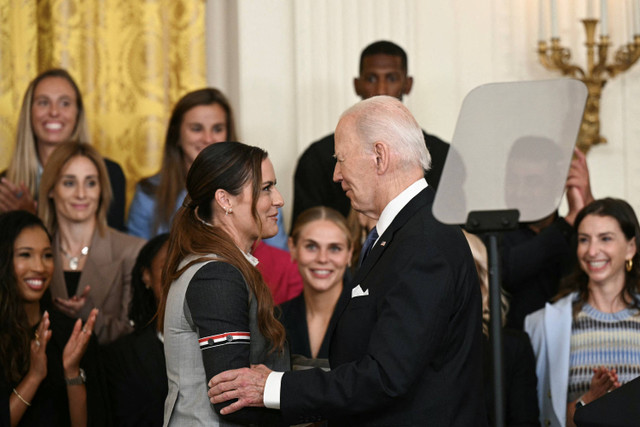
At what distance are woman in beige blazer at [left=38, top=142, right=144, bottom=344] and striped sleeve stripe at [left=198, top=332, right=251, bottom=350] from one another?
1.84 m

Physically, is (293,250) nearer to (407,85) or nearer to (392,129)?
(407,85)

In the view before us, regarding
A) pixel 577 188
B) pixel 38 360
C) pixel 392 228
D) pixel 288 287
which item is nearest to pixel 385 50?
pixel 577 188

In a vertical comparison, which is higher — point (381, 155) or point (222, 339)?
point (381, 155)

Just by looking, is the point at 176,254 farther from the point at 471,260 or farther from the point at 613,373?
the point at 613,373

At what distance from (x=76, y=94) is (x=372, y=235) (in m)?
2.73

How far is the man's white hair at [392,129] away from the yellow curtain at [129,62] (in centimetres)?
314

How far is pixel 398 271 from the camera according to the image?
8.19ft

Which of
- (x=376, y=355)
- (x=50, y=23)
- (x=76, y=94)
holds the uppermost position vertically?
(x=50, y=23)

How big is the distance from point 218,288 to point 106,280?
203cm

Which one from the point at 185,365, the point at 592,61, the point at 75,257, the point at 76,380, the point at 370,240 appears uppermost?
the point at 592,61

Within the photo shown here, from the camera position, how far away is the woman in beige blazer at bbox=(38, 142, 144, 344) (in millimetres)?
4453

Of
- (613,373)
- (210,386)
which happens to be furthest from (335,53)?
(210,386)

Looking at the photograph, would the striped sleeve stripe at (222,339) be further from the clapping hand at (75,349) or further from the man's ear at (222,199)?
the clapping hand at (75,349)

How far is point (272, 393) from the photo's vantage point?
253cm
